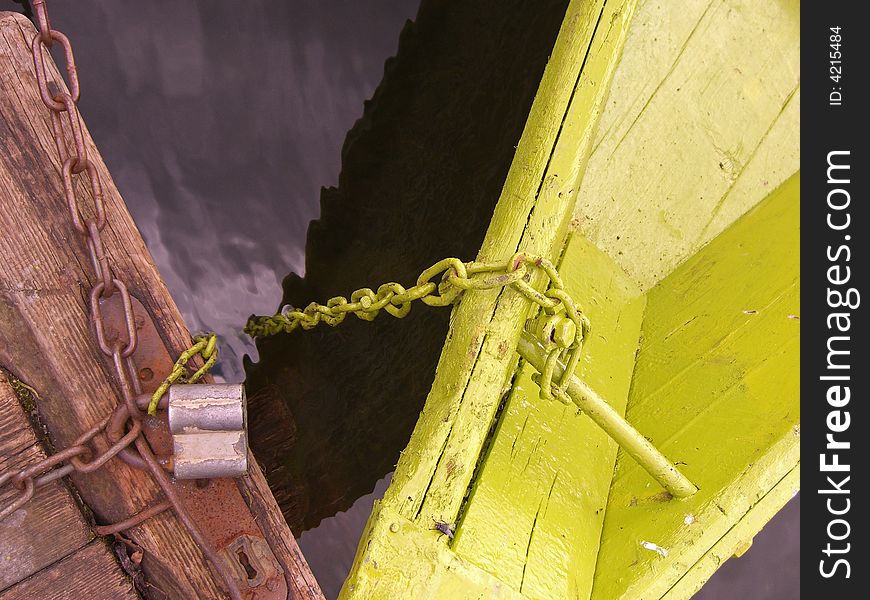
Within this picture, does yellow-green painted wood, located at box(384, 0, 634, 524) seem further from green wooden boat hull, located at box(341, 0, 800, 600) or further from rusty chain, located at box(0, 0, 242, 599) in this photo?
rusty chain, located at box(0, 0, 242, 599)

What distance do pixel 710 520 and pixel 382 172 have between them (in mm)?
1767

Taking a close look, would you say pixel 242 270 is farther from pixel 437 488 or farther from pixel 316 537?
pixel 437 488

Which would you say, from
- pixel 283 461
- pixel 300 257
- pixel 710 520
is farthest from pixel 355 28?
pixel 710 520

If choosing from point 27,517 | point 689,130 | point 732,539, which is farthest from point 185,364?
point 689,130

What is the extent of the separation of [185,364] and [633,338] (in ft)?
5.52

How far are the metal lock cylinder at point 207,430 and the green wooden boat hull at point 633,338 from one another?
334 mm

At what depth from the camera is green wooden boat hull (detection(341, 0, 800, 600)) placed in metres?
1.31

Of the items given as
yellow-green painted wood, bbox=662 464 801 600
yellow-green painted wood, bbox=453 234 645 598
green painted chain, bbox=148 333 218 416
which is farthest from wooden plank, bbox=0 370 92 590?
yellow-green painted wood, bbox=662 464 801 600

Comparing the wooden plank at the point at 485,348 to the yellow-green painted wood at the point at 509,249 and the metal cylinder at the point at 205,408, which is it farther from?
the metal cylinder at the point at 205,408

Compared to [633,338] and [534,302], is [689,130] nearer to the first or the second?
[633,338]

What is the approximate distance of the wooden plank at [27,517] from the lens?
100 centimetres

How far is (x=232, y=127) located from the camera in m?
2.39

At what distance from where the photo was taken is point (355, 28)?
2518mm

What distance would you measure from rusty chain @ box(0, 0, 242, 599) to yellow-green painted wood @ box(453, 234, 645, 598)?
1.98 feet
